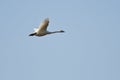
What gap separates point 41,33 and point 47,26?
Result: 973mm

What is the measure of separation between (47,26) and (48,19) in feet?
2.51

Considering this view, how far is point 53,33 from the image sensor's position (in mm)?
72812

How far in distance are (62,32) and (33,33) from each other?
15.4 feet

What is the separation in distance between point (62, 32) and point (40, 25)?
4.40 meters

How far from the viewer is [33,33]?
70875 mm

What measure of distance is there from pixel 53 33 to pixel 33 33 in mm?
2642

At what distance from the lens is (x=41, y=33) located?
70.9 meters

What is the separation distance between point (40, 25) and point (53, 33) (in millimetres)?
2367

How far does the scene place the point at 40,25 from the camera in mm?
70875

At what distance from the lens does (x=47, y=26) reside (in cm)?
7044

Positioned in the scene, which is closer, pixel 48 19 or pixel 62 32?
pixel 48 19

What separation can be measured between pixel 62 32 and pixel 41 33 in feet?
14.0

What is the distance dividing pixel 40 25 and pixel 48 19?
1.26m
